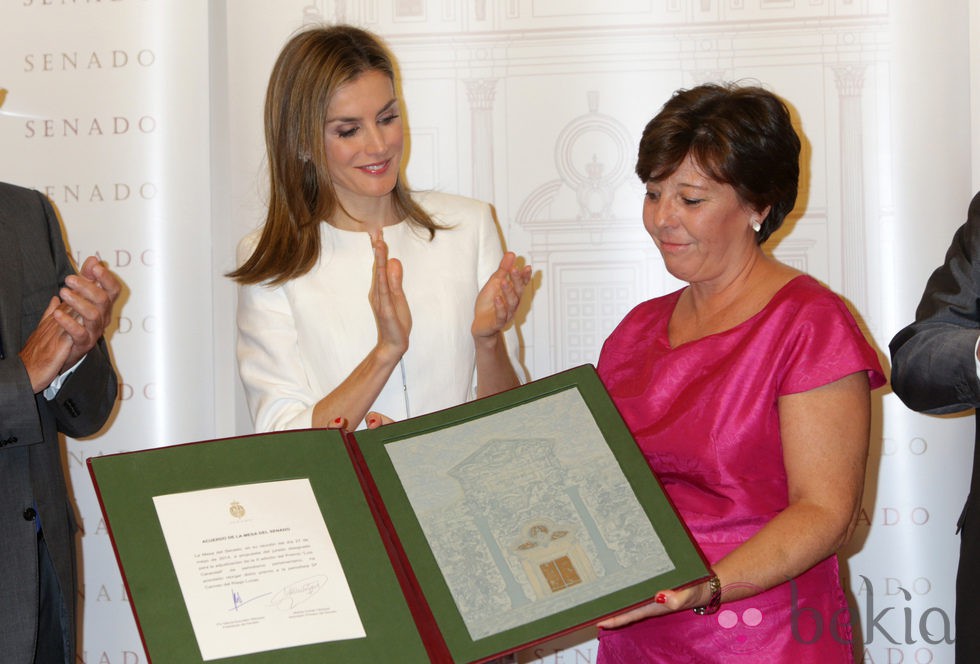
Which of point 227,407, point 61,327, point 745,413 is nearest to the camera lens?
point 745,413

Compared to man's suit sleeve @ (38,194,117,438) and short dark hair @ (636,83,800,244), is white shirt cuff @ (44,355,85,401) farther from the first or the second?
short dark hair @ (636,83,800,244)

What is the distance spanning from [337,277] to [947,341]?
1.34 metres

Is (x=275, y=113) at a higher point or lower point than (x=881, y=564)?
higher

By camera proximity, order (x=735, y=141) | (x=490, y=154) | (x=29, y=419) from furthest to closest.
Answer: (x=490, y=154) → (x=29, y=419) → (x=735, y=141)

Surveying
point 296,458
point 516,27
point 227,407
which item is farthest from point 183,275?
point 296,458

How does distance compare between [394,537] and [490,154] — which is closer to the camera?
[394,537]

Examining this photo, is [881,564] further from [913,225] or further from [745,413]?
[745,413]

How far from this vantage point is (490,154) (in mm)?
3381

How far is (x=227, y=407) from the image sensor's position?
11.2 ft

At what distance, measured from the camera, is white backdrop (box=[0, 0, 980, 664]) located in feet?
10.7

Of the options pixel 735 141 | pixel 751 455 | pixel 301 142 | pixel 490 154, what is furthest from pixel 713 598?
pixel 490 154

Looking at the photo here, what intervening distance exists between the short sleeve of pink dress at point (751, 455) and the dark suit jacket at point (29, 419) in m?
1.30

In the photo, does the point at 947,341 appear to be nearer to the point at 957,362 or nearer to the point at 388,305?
the point at 957,362

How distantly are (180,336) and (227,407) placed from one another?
0.27 meters
